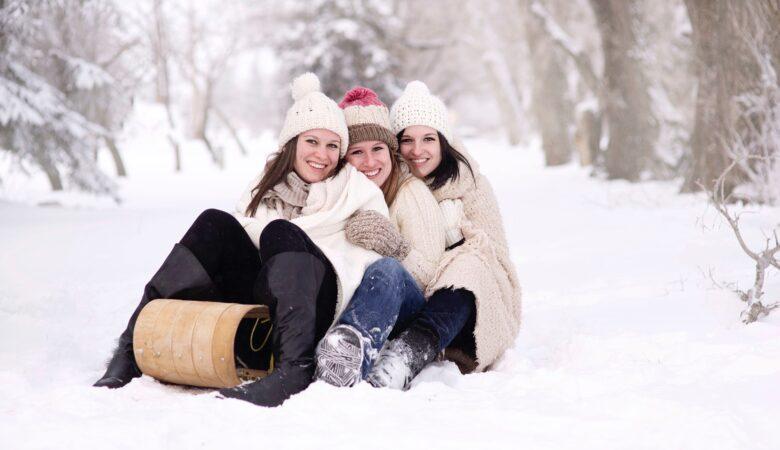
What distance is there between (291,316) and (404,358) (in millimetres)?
453

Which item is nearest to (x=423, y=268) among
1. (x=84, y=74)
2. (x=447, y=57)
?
(x=84, y=74)

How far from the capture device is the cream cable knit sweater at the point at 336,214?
115 inches

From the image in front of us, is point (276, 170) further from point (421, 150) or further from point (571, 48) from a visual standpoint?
point (571, 48)

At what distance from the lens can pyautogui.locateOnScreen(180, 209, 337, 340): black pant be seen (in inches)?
109

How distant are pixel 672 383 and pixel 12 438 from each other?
2089mm

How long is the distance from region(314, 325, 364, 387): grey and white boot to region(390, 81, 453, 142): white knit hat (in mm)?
1377

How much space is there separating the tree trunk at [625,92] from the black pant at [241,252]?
913 centimetres

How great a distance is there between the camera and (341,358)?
2531 millimetres

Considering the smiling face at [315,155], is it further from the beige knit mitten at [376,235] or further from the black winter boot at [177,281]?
the black winter boot at [177,281]

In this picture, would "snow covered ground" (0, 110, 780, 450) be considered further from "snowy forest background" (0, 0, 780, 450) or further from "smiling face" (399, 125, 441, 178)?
"smiling face" (399, 125, 441, 178)

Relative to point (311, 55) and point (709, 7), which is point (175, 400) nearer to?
point (709, 7)

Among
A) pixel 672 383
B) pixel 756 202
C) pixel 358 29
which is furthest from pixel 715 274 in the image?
pixel 358 29

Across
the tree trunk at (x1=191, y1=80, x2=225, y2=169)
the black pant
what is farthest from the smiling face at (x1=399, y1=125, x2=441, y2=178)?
the tree trunk at (x1=191, y1=80, x2=225, y2=169)

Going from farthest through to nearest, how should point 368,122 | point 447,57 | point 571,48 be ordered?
point 447,57, point 571,48, point 368,122
